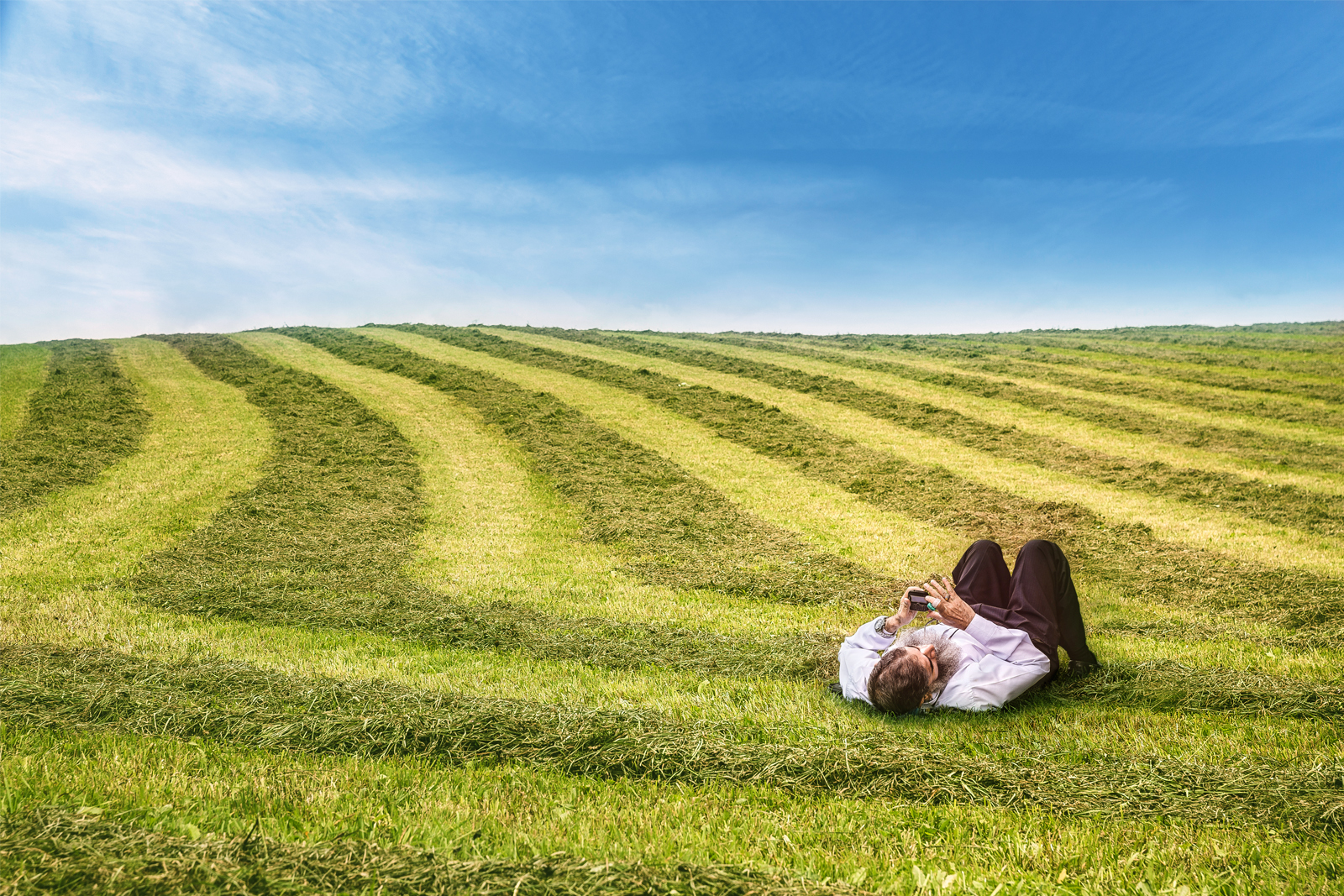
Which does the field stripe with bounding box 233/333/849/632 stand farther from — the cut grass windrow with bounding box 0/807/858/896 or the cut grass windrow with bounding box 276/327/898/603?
the cut grass windrow with bounding box 0/807/858/896

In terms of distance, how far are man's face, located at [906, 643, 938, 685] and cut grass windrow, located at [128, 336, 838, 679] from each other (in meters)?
1.23

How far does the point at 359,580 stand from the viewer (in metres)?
9.12

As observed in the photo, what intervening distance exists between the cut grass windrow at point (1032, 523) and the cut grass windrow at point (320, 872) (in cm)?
701

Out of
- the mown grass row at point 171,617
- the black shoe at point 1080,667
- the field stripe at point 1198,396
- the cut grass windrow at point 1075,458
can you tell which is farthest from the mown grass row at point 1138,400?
the mown grass row at point 171,617

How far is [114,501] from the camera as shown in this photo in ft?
40.4

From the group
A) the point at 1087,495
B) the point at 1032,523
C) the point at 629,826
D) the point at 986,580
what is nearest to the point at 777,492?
the point at 1032,523

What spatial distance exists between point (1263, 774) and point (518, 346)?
30.9m

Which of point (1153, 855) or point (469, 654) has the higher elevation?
point (1153, 855)

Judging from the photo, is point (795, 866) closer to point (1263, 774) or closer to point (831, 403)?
point (1263, 774)

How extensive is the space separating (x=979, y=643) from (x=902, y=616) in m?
0.61

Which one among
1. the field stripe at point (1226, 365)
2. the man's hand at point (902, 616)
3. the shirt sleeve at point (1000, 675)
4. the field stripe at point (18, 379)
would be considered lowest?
the shirt sleeve at point (1000, 675)

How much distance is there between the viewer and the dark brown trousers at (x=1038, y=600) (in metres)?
5.33

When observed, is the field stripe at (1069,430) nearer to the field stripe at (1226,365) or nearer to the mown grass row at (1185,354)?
the mown grass row at (1185,354)

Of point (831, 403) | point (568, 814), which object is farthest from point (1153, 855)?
point (831, 403)
